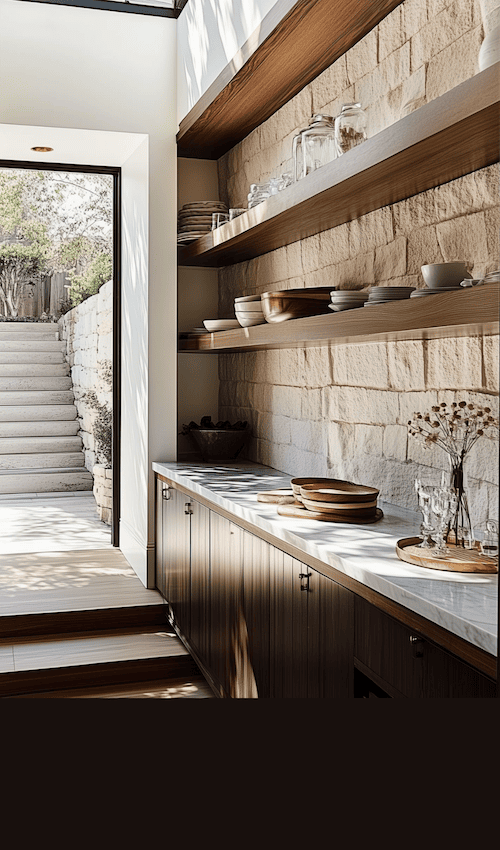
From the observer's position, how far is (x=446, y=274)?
205 centimetres

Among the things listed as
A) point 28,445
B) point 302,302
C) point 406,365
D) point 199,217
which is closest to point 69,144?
point 199,217

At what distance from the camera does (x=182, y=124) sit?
167 inches

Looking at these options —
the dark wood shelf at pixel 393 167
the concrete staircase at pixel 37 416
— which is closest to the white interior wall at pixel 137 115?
the concrete staircase at pixel 37 416

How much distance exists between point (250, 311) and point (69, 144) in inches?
72.8

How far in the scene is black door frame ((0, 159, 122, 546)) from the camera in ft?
16.1

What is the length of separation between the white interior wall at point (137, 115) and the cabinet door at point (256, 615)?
1676 millimetres

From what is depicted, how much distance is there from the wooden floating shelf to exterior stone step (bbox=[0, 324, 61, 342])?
1.90 metres

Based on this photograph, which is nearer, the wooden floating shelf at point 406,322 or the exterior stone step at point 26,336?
the wooden floating shelf at point 406,322

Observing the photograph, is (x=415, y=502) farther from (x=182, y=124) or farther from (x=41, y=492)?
(x=41, y=492)

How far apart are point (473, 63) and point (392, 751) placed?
90.9 inches

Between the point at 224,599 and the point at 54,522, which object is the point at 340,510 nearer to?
the point at 224,599

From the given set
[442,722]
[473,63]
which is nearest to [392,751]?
[442,722]

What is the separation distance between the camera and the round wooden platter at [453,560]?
1802 millimetres

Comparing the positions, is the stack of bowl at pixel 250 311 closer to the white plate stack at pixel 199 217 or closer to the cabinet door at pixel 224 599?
the cabinet door at pixel 224 599
